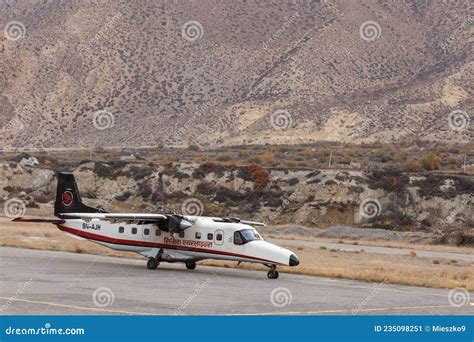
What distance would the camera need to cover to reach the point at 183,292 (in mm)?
24578

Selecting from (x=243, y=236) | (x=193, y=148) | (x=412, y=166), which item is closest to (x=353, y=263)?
(x=243, y=236)

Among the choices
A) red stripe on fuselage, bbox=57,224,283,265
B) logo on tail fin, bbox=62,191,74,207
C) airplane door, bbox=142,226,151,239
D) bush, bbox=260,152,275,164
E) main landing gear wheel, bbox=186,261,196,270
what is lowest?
main landing gear wheel, bbox=186,261,196,270

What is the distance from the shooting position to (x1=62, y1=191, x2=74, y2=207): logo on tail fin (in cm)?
3644

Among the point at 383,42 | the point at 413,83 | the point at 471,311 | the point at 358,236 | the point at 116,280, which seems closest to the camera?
the point at 471,311

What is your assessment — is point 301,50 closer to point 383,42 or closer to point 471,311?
point 383,42

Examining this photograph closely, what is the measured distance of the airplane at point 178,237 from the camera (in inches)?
1205

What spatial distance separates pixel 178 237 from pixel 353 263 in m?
10.3

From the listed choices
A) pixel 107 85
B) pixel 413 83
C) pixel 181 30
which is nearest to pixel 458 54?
pixel 413 83

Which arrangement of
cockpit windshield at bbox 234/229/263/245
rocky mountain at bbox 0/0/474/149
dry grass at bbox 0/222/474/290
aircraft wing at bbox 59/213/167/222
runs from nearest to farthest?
cockpit windshield at bbox 234/229/263/245
aircraft wing at bbox 59/213/167/222
dry grass at bbox 0/222/474/290
rocky mountain at bbox 0/0/474/149

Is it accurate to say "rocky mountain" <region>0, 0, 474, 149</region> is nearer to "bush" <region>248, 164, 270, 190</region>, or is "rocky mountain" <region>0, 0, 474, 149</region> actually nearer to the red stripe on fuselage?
"bush" <region>248, 164, 270, 190</region>

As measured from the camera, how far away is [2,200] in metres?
76.4

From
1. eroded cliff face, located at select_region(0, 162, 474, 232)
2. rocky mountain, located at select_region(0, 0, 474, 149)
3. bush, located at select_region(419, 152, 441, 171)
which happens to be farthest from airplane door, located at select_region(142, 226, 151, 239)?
rocky mountain, located at select_region(0, 0, 474, 149)

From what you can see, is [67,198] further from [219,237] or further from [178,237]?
[219,237]

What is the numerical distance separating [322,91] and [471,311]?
95.9 meters
